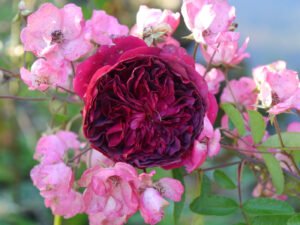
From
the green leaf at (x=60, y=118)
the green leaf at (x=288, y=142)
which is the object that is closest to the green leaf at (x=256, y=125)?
the green leaf at (x=288, y=142)

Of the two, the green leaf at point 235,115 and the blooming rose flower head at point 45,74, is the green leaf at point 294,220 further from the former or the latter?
the blooming rose flower head at point 45,74

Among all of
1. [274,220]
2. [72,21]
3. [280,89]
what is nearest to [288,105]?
[280,89]

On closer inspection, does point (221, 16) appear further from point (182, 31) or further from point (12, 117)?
point (182, 31)

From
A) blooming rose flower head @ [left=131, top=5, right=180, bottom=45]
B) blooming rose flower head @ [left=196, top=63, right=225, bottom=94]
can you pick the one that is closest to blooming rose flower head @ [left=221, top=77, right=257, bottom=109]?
blooming rose flower head @ [left=196, top=63, right=225, bottom=94]

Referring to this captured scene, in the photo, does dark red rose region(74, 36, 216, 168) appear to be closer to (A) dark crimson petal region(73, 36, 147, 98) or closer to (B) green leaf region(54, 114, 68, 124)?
(A) dark crimson petal region(73, 36, 147, 98)

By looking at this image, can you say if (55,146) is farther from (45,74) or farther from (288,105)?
(288,105)

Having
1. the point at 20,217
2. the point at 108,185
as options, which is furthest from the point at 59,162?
the point at 20,217
